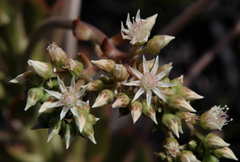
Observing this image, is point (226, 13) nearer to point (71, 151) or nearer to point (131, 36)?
point (71, 151)

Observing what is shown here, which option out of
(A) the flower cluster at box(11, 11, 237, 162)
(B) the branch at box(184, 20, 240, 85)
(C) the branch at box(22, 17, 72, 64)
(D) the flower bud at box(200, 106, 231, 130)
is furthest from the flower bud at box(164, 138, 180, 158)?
(B) the branch at box(184, 20, 240, 85)

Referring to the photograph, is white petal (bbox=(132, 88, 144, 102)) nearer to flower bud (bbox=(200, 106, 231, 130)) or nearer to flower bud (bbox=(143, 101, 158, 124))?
flower bud (bbox=(143, 101, 158, 124))

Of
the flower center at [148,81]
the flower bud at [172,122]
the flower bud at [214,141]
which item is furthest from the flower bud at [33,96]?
the flower bud at [214,141]

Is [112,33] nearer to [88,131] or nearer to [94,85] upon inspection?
[94,85]

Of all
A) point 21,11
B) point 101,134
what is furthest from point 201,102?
point 21,11

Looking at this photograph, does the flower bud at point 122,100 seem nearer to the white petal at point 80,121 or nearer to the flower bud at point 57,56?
the white petal at point 80,121
